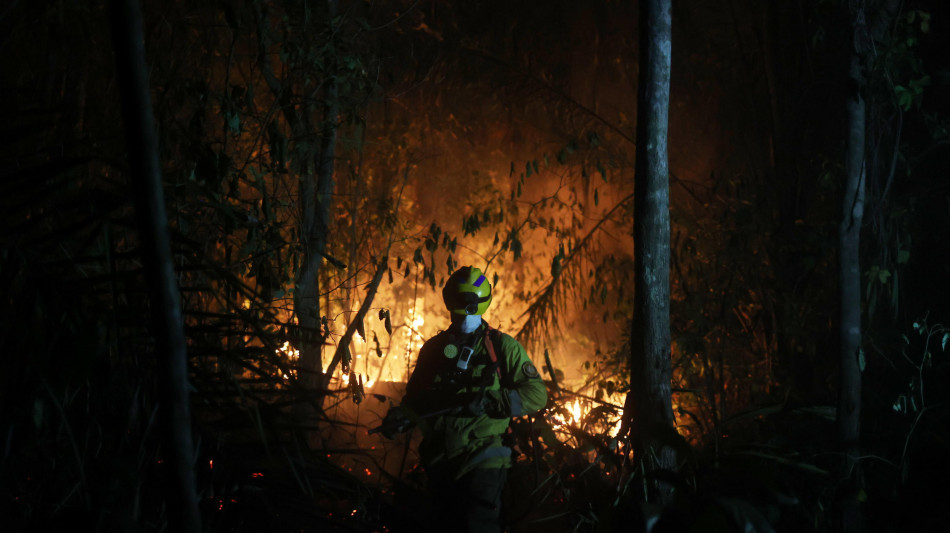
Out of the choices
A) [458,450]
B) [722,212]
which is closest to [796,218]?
[722,212]

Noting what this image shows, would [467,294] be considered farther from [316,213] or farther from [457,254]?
[457,254]

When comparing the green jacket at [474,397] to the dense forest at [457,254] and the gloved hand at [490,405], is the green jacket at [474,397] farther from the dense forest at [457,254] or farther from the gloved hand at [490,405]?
the dense forest at [457,254]

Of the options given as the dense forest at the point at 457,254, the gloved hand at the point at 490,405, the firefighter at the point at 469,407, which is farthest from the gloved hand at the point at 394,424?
the gloved hand at the point at 490,405

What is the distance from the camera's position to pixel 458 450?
3891 mm

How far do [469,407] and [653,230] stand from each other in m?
1.54

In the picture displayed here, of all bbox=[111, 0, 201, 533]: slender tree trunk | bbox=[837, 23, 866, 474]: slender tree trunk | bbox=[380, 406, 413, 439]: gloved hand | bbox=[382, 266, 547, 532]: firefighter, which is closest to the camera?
bbox=[111, 0, 201, 533]: slender tree trunk

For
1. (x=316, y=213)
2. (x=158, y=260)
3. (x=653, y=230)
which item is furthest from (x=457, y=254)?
(x=158, y=260)

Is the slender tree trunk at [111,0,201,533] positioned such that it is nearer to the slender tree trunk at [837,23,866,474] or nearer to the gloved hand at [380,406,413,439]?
the gloved hand at [380,406,413,439]

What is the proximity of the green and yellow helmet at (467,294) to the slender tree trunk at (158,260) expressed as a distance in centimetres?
286

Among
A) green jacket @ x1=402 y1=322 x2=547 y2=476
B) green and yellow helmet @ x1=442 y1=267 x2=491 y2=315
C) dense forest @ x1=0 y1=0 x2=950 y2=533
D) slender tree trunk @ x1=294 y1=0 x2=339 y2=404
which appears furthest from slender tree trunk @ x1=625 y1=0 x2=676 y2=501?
slender tree trunk @ x1=294 y1=0 x2=339 y2=404

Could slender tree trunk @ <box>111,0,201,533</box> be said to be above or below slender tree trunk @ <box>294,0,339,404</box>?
below

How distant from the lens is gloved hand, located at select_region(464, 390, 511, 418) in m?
3.79

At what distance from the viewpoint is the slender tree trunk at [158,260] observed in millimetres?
1278

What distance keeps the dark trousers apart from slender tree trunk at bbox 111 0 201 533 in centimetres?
265
